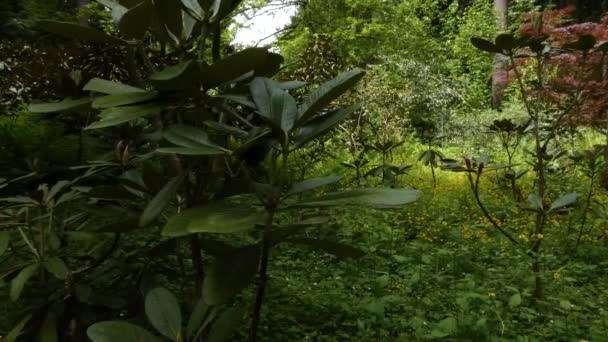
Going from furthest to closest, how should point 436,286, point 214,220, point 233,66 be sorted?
1. point 436,286
2. point 233,66
3. point 214,220

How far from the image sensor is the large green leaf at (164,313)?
114cm

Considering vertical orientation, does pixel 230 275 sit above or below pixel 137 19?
below

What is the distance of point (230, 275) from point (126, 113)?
381 mm

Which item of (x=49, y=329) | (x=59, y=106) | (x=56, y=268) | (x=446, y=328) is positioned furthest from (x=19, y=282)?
(x=446, y=328)

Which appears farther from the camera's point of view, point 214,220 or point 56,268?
point 56,268

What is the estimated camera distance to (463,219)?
462 centimetres

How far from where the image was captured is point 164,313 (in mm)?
1181

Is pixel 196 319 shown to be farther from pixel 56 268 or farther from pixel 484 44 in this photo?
pixel 484 44

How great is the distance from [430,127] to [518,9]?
809 centimetres

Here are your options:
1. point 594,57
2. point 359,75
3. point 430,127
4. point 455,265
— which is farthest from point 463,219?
point 430,127

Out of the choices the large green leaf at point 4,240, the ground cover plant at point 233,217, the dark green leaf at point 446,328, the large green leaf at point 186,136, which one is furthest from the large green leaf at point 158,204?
the dark green leaf at point 446,328

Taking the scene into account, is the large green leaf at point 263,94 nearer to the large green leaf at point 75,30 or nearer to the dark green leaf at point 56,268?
the large green leaf at point 75,30

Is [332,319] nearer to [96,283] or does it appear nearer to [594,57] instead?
[96,283]

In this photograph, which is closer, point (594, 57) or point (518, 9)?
point (594, 57)
